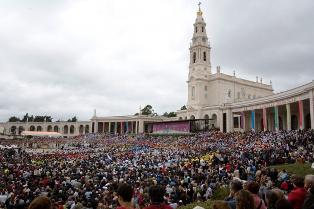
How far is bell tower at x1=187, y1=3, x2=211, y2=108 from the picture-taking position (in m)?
74.1

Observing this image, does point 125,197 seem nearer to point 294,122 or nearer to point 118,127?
point 294,122

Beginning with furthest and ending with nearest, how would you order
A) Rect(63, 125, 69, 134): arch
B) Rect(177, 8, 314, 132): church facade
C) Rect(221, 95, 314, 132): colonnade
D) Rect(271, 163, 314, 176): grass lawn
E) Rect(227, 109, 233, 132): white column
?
Rect(63, 125, 69, 134): arch, Rect(177, 8, 314, 132): church facade, Rect(227, 109, 233, 132): white column, Rect(221, 95, 314, 132): colonnade, Rect(271, 163, 314, 176): grass lawn

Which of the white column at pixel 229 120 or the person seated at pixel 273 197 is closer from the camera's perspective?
the person seated at pixel 273 197

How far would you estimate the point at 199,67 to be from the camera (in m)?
74.8

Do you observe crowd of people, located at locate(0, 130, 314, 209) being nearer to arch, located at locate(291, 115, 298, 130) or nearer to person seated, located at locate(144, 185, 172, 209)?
person seated, located at locate(144, 185, 172, 209)

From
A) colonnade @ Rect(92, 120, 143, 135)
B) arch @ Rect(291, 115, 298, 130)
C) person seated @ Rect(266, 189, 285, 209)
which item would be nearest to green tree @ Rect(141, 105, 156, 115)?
colonnade @ Rect(92, 120, 143, 135)

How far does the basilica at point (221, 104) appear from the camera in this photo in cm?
5159

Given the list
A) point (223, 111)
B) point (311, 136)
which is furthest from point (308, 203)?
point (223, 111)

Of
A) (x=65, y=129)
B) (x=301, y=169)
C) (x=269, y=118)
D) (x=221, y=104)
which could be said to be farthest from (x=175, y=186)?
(x=65, y=129)

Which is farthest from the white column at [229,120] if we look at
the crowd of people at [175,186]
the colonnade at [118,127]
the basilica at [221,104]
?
the colonnade at [118,127]

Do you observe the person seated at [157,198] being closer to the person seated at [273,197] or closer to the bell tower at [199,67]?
the person seated at [273,197]

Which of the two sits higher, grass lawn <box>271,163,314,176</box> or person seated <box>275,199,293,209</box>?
person seated <box>275,199,293,209</box>

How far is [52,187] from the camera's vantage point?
18469 mm

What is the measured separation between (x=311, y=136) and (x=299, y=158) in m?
8.40
